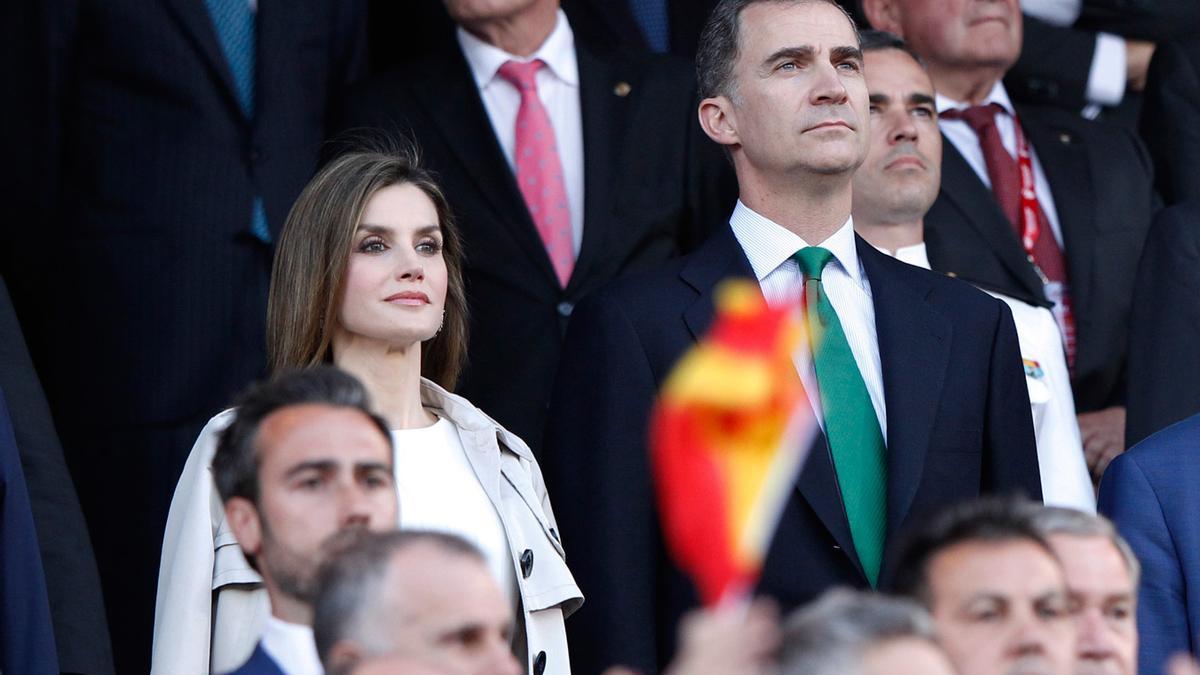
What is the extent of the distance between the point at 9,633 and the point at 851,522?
59.2 inches

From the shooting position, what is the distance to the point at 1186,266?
15.4ft

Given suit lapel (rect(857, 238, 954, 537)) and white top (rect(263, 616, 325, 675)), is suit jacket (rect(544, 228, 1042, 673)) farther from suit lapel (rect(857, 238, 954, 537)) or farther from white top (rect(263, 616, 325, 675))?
white top (rect(263, 616, 325, 675))

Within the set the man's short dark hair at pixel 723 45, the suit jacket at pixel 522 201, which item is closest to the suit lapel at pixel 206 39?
the suit jacket at pixel 522 201

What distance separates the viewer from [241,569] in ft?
12.6

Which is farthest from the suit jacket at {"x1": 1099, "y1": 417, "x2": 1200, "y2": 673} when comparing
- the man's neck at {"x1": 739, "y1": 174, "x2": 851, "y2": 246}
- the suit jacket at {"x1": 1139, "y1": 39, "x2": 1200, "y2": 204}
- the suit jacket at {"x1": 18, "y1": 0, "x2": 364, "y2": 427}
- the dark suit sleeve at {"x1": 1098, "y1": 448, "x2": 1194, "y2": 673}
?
the suit jacket at {"x1": 18, "y1": 0, "x2": 364, "y2": 427}

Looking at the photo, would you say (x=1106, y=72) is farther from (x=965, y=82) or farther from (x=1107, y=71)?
(x=965, y=82)

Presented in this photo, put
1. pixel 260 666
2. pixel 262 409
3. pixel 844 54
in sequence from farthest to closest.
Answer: pixel 844 54 → pixel 262 409 → pixel 260 666

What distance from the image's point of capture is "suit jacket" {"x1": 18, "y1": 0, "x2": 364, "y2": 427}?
4895mm

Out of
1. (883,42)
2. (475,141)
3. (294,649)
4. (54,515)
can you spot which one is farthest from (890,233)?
(294,649)

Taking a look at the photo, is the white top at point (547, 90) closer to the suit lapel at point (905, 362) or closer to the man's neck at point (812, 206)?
the man's neck at point (812, 206)

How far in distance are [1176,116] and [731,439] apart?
10.3ft

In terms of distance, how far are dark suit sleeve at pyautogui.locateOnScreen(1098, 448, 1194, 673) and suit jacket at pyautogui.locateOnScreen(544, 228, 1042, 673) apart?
227mm

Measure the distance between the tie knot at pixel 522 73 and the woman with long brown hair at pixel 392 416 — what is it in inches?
27.4

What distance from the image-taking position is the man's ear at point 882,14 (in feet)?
18.9
